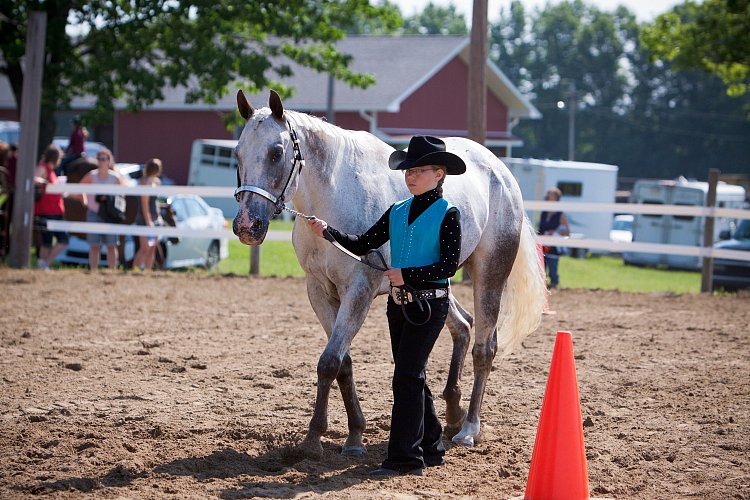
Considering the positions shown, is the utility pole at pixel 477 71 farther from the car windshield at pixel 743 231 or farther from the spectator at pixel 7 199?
the spectator at pixel 7 199

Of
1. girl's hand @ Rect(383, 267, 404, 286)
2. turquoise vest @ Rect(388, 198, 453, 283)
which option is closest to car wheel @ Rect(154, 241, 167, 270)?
turquoise vest @ Rect(388, 198, 453, 283)

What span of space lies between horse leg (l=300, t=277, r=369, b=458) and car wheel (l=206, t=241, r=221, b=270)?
11798mm

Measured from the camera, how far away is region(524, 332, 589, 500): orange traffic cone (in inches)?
179

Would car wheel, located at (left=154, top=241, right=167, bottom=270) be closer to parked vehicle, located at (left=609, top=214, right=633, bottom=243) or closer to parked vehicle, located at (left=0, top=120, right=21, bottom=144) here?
parked vehicle, located at (left=609, top=214, right=633, bottom=243)

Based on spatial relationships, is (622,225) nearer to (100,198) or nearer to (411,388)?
(100,198)

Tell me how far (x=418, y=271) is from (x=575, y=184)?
24541 mm

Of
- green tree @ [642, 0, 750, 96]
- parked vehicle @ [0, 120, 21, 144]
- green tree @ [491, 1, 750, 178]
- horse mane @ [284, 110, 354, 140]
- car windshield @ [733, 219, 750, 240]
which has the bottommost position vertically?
car windshield @ [733, 219, 750, 240]

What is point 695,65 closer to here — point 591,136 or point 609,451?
point 609,451

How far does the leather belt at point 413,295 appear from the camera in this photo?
4.98 metres

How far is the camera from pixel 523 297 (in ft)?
22.3

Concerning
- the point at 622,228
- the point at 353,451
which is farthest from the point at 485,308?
the point at 622,228

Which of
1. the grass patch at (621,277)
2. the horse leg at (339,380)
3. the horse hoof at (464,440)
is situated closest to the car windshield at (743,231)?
the grass patch at (621,277)

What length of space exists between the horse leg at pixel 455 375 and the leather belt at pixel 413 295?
3.76 feet

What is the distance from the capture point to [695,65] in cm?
2373
